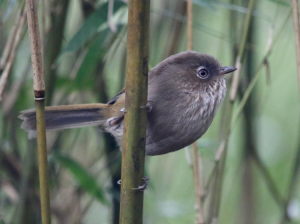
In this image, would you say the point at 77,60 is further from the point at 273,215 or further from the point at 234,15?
the point at 273,215

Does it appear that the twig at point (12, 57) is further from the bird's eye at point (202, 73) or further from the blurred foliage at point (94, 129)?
the bird's eye at point (202, 73)

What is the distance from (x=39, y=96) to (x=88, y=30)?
1.13 m

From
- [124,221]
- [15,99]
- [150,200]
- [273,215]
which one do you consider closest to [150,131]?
[124,221]

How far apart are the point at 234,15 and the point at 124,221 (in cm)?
204

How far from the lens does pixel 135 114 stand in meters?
1.38

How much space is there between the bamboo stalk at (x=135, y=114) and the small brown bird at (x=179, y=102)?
0.56 metres

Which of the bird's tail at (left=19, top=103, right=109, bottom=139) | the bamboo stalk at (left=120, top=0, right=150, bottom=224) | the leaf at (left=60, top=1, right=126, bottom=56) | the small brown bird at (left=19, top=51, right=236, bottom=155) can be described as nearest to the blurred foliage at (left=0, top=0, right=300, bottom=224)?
the leaf at (left=60, top=1, right=126, bottom=56)

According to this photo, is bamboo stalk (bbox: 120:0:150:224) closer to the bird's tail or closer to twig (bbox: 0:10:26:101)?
twig (bbox: 0:10:26:101)

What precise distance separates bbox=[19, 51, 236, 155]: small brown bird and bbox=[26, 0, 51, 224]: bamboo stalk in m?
0.74

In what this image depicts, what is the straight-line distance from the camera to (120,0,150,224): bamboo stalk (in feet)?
4.13

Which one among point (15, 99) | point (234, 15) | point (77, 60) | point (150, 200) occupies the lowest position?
point (150, 200)

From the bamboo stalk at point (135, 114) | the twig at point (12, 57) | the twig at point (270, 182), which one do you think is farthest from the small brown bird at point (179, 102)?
the twig at point (270, 182)

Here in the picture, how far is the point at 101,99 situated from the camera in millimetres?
3037

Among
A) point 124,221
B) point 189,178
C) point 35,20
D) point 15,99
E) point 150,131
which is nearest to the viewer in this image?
point 35,20
